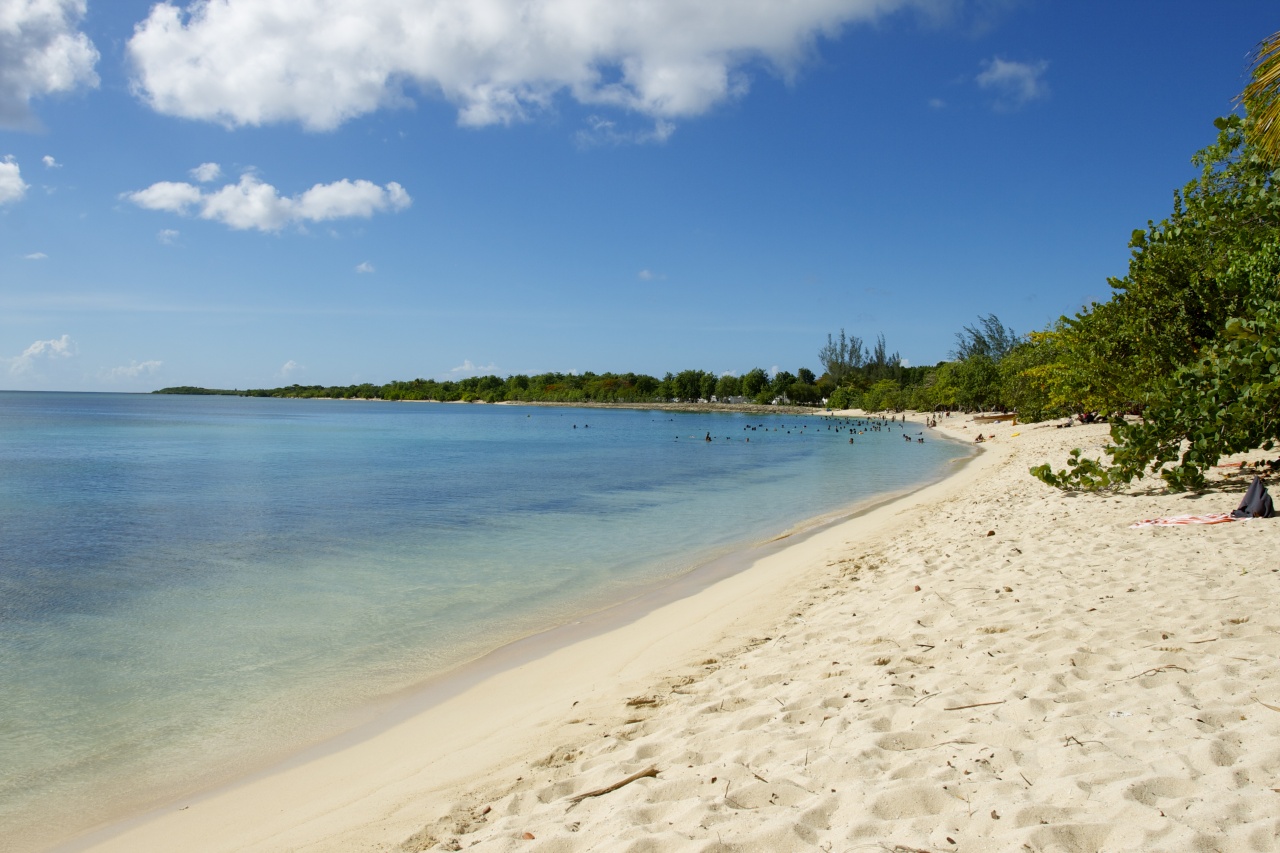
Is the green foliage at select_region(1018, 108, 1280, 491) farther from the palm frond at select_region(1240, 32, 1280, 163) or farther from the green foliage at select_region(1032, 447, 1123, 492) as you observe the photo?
the palm frond at select_region(1240, 32, 1280, 163)

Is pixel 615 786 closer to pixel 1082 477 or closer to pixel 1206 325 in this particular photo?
pixel 1082 477

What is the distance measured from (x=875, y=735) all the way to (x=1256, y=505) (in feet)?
29.5

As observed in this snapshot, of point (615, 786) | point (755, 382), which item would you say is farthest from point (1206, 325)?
point (755, 382)

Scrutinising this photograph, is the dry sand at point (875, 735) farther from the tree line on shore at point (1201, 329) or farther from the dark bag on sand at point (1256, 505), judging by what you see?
the tree line on shore at point (1201, 329)

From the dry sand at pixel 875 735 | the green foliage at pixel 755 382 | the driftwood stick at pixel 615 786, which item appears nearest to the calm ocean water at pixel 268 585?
the dry sand at pixel 875 735

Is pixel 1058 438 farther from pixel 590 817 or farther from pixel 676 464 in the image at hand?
pixel 590 817

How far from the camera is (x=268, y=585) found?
12.8m

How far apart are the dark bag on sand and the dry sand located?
70 centimetres

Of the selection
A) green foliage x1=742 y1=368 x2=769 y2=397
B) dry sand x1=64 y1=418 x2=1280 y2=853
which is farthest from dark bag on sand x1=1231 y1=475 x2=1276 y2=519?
green foliage x1=742 y1=368 x2=769 y2=397

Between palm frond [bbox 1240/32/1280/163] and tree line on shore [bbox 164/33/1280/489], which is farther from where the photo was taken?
tree line on shore [bbox 164/33/1280/489]

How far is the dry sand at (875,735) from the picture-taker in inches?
135

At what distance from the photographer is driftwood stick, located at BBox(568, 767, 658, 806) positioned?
167 inches

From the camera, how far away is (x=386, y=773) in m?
5.68

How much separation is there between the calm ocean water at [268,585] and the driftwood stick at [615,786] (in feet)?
12.3
